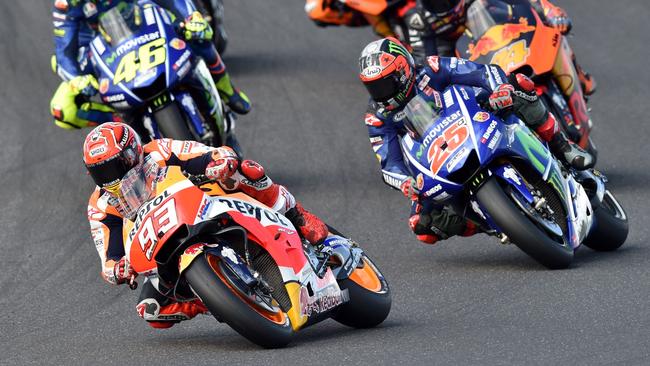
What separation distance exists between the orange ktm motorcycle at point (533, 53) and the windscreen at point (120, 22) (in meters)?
2.55

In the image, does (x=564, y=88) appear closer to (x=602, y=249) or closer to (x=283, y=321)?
(x=602, y=249)

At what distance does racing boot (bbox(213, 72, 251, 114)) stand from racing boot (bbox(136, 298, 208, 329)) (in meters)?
4.80

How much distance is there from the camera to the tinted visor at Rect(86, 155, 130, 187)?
8078mm

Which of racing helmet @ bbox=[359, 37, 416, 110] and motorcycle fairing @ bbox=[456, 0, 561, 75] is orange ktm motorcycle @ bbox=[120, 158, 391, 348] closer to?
racing helmet @ bbox=[359, 37, 416, 110]

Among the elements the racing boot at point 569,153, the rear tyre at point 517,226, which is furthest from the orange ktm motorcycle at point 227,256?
the racing boot at point 569,153

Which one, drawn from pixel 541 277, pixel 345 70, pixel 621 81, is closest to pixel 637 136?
pixel 621 81

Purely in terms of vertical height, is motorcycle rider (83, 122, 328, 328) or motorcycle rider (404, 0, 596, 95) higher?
motorcycle rider (83, 122, 328, 328)

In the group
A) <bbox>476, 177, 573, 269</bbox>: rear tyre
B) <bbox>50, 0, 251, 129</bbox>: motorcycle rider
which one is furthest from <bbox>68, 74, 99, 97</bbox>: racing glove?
<bbox>476, 177, 573, 269</bbox>: rear tyre

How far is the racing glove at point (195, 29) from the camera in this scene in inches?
488

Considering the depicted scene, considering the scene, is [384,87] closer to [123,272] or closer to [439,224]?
[439,224]

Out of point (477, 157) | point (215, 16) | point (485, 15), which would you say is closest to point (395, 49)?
point (477, 157)

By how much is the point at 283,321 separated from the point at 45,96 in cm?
937

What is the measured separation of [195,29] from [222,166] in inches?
176

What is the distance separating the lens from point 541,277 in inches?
371
